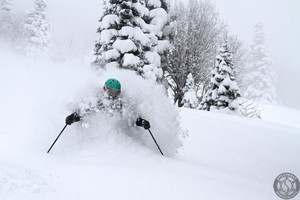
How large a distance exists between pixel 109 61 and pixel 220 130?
8080 mm

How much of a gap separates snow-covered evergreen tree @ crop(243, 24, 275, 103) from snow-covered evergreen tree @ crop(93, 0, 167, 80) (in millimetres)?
25164

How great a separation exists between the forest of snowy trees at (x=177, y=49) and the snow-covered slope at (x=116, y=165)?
299 inches

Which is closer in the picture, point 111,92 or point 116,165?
point 116,165

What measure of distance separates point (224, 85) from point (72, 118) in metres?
11.7

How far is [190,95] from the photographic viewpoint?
1741cm

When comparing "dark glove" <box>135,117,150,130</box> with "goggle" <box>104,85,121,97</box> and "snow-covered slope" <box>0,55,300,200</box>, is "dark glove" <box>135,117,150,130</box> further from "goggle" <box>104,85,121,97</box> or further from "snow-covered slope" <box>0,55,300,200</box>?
"goggle" <box>104,85,121,97</box>

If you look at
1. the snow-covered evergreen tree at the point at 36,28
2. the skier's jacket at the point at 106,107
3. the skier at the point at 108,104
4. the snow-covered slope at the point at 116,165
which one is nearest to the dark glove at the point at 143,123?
the skier at the point at 108,104

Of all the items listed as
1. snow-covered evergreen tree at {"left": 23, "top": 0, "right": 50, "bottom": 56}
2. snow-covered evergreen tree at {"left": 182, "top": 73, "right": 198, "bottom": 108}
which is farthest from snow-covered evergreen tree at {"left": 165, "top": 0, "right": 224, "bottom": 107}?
snow-covered evergreen tree at {"left": 23, "top": 0, "right": 50, "bottom": 56}

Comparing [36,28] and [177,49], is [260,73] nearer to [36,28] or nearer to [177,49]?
[177,49]

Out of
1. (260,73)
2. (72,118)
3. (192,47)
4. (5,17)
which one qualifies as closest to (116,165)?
(72,118)

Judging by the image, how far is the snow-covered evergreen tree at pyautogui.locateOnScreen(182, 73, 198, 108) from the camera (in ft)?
57.1

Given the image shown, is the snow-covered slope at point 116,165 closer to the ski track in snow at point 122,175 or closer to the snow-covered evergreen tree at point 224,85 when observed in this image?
the ski track in snow at point 122,175

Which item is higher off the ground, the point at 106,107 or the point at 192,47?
the point at 192,47

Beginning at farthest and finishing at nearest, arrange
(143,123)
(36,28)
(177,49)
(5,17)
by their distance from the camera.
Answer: (5,17)
(36,28)
(177,49)
(143,123)
